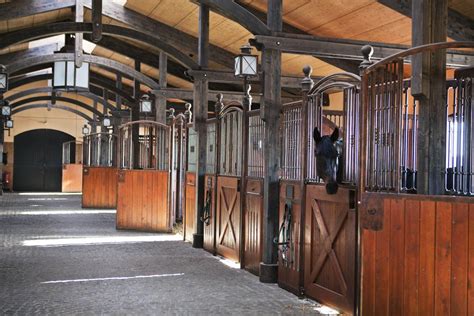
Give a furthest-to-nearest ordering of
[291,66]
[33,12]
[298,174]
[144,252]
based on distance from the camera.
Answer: [291,66]
[33,12]
[144,252]
[298,174]

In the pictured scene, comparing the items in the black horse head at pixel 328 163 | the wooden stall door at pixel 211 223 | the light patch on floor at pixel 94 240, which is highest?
the black horse head at pixel 328 163

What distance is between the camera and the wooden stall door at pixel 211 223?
889cm

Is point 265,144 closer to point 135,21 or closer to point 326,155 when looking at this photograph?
point 326,155

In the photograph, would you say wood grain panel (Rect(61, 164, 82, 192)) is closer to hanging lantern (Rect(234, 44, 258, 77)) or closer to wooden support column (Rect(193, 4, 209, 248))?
wooden support column (Rect(193, 4, 209, 248))

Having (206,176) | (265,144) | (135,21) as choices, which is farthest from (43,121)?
(265,144)

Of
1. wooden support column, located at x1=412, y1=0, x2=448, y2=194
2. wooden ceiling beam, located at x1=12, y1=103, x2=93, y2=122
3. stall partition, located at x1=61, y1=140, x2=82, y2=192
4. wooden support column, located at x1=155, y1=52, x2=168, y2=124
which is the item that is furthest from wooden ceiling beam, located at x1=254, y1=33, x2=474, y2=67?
stall partition, located at x1=61, y1=140, x2=82, y2=192

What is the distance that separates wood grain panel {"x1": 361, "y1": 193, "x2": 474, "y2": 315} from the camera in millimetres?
3533

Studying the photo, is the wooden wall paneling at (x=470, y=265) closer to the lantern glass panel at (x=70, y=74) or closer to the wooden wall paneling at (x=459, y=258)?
the wooden wall paneling at (x=459, y=258)

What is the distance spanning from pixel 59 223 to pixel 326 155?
878 cm

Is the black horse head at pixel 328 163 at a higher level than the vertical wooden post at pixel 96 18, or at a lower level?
lower

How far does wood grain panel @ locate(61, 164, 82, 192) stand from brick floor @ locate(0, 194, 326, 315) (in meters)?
15.2

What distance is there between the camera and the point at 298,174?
21.0ft

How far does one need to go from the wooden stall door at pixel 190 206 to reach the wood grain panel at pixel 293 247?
11.1 ft

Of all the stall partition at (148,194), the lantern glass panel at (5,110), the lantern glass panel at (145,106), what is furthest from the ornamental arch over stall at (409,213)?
the lantern glass panel at (5,110)
